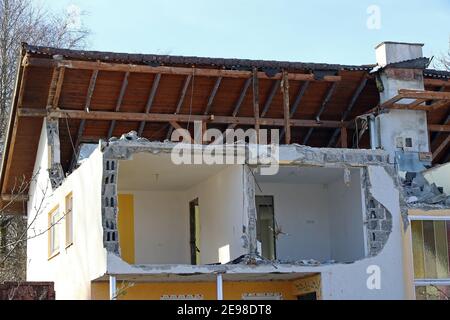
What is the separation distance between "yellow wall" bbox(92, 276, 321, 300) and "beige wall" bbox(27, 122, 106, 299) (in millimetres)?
703

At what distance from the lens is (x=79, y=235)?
1998cm

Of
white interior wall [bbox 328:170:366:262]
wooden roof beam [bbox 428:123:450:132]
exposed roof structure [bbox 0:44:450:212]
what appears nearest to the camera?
white interior wall [bbox 328:170:366:262]

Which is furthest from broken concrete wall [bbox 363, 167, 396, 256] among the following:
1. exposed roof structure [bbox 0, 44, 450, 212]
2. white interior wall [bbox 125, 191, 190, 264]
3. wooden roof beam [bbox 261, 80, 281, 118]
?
white interior wall [bbox 125, 191, 190, 264]

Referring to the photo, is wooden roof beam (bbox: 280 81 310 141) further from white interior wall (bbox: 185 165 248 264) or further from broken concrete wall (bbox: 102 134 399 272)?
broken concrete wall (bbox: 102 134 399 272)

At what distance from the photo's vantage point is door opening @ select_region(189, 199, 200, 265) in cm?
2246

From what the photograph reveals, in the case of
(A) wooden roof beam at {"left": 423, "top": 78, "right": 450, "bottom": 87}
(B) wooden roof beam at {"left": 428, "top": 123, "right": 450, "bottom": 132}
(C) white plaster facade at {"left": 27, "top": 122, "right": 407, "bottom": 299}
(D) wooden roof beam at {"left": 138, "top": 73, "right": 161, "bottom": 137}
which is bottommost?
(C) white plaster facade at {"left": 27, "top": 122, "right": 407, "bottom": 299}

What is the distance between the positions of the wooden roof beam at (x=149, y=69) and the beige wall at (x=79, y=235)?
275cm

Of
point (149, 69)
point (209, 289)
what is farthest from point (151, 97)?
point (209, 289)

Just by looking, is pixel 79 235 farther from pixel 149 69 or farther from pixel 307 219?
pixel 307 219

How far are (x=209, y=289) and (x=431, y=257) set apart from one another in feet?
16.4

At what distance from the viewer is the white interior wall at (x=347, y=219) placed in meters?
20.5

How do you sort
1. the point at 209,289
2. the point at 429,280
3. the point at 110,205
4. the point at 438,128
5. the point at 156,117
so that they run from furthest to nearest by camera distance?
the point at 438,128 < the point at 156,117 < the point at 209,289 < the point at 429,280 < the point at 110,205

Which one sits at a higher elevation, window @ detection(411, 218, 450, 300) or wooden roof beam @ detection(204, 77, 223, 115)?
wooden roof beam @ detection(204, 77, 223, 115)

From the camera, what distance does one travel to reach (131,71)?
22.2 m
